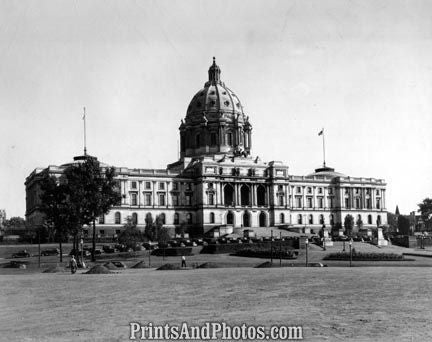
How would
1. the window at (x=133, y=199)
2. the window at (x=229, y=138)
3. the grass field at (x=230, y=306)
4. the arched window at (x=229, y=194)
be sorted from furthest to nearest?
the window at (x=229, y=138) < the arched window at (x=229, y=194) < the window at (x=133, y=199) < the grass field at (x=230, y=306)

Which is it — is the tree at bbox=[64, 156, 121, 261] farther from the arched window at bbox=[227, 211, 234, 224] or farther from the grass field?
the arched window at bbox=[227, 211, 234, 224]

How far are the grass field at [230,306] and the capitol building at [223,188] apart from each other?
82.9 m

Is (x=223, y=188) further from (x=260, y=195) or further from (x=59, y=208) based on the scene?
(x=59, y=208)

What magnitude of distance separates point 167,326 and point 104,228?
99.6 meters

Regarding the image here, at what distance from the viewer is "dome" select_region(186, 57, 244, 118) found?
14125 cm

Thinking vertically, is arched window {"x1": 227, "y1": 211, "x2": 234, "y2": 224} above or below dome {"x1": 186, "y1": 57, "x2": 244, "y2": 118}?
below

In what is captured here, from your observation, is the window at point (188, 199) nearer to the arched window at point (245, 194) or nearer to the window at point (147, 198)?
the window at point (147, 198)

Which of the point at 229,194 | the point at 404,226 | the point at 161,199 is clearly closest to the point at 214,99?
the point at 229,194

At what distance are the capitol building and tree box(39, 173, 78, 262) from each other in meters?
42.1

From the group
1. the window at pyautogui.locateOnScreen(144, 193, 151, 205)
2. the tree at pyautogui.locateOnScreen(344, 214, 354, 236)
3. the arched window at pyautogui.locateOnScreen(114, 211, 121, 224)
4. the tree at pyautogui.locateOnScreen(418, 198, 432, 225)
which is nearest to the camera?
the arched window at pyautogui.locateOnScreen(114, 211, 121, 224)

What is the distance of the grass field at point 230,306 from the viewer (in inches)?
776

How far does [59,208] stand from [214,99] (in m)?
76.5

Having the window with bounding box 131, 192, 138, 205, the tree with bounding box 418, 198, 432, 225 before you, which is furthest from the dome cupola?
the tree with bounding box 418, 198, 432, 225

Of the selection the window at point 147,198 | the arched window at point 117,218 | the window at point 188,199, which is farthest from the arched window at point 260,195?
the arched window at point 117,218
